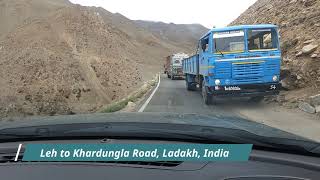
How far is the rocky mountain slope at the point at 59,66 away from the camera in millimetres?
35062

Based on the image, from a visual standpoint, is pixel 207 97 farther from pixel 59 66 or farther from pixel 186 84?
pixel 59 66

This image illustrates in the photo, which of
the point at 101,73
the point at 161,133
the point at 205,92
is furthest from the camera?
the point at 101,73

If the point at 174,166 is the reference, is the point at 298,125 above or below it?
below

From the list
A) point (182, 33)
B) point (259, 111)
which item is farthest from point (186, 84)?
point (182, 33)

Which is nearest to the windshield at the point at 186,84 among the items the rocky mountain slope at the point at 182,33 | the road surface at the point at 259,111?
the road surface at the point at 259,111

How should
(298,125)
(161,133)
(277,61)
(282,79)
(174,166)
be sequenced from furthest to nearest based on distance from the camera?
(282,79), (277,61), (298,125), (161,133), (174,166)

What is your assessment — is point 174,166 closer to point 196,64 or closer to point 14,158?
point 14,158

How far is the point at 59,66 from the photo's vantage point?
1861 inches

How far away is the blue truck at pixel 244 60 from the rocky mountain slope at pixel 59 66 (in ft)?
25.1

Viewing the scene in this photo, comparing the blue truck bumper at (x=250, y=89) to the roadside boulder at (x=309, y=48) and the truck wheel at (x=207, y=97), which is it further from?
the roadside boulder at (x=309, y=48)

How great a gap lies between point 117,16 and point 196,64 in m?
140

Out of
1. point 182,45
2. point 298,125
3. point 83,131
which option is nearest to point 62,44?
point 298,125

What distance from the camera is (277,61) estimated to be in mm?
20641

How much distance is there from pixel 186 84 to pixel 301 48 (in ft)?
29.0
